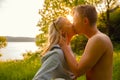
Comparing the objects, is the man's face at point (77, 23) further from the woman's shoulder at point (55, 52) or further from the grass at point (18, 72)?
the grass at point (18, 72)

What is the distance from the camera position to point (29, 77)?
928cm

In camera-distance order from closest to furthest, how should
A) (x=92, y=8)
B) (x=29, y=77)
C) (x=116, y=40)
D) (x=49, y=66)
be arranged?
(x=49, y=66)
(x=92, y=8)
(x=29, y=77)
(x=116, y=40)

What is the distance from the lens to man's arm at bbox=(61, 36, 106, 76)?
418 cm

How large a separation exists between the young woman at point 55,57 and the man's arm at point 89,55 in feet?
0.24

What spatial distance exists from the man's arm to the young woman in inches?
2.9

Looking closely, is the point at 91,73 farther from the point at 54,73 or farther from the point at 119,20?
the point at 119,20

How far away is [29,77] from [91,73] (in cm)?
493

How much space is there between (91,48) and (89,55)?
0.27ft

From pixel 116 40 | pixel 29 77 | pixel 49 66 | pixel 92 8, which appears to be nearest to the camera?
pixel 49 66

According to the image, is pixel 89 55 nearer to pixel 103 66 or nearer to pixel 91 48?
pixel 91 48

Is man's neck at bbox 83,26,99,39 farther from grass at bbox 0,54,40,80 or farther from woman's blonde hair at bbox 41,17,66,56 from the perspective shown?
grass at bbox 0,54,40,80

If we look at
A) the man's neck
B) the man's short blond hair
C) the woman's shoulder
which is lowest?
the woman's shoulder

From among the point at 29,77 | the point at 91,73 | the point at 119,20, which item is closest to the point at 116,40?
the point at 119,20

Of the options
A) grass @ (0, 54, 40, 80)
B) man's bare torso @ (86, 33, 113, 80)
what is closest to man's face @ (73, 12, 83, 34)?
man's bare torso @ (86, 33, 113, 80)
